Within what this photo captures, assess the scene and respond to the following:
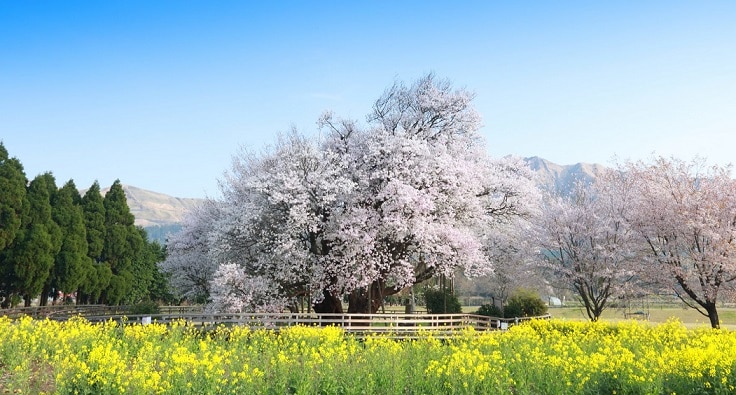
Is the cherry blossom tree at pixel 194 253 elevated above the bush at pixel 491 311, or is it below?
above

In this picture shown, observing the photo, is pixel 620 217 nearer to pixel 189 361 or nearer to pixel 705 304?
pixel 705 304

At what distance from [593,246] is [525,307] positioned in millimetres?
7661

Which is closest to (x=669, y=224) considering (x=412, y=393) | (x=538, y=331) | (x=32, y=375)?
(x=538, y=331)

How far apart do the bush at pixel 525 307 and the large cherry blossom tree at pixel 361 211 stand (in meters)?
5.19

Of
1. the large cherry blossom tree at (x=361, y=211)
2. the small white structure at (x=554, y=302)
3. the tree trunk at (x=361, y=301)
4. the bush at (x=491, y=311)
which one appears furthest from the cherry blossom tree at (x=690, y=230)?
the small white structure at (x=554, y=302)

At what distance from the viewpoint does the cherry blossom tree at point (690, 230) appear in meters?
24.6

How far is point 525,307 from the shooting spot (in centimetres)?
3534

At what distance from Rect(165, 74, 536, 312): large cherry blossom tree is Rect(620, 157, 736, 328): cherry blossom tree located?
722cm

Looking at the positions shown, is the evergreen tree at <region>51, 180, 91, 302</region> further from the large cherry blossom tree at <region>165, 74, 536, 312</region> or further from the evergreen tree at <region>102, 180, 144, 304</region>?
the large cherry blossom tree at <region>165, 74, 536, 312</region>

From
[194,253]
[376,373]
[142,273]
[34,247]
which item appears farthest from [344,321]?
[142,273]

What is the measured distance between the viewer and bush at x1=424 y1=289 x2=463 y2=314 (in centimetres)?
3839

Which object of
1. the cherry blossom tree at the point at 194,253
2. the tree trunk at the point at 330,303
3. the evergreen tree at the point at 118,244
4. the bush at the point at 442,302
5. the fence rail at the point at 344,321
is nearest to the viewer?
the fence rail at the point at 344,321

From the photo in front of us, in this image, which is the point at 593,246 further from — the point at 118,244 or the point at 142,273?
the point at 142,273

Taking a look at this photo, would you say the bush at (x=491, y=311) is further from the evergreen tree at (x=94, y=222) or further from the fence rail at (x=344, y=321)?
the evergreen tree at (x=94, y=222)
